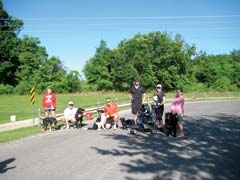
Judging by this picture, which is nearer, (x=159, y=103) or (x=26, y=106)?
(x=159, y=103)

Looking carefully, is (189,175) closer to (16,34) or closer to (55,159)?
(55,159)

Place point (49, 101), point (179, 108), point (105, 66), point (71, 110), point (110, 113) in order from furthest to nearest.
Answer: point (105, 66)
point (49, 101)
point (71, 110)
point (110, 113)
point (179, 108)

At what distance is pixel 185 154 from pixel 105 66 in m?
73.1

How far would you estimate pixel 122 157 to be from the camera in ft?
31.6

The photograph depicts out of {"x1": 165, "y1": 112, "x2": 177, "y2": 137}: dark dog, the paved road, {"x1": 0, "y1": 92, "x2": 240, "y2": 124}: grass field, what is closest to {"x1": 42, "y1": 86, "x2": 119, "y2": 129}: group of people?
the paved road

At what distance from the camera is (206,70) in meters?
88.2

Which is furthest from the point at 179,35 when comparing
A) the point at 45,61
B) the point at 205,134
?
the point at 205,134

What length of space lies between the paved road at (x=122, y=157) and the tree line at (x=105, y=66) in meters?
63.7

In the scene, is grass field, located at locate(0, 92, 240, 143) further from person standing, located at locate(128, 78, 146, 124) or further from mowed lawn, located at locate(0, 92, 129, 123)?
person standing, located at locate(128, 78, 146, 124)

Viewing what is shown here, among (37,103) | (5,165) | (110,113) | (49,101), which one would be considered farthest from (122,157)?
(37,103)

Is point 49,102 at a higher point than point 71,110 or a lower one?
higher

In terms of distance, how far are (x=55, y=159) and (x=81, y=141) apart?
3251 mm

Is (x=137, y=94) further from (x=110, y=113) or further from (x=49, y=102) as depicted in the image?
(x=49, y=102)

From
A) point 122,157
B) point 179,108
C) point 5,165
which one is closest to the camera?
point 5,165
